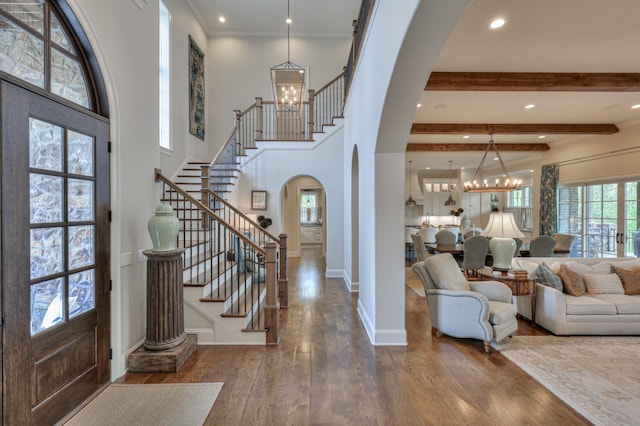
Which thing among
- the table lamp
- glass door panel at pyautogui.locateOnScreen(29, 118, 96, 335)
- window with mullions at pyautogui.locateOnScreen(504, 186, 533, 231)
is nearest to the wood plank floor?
the table lamp

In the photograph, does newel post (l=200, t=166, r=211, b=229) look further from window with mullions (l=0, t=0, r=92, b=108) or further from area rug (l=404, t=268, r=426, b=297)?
area rug (l=404, t=268, r=426, b=297)

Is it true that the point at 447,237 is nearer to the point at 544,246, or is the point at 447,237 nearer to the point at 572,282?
the point at 544,246

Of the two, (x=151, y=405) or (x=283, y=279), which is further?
(x=283, y=279)

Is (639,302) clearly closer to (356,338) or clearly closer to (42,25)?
(356,338)

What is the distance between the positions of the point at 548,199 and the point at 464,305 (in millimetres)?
6041

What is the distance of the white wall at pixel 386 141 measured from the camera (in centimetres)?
235

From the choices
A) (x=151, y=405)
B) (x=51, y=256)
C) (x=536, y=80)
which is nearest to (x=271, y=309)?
(x=151, y=405)

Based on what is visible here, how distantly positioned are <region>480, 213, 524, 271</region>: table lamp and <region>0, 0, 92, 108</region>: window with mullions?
465 centimetres

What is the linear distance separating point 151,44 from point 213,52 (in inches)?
254

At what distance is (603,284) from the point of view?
3.99m

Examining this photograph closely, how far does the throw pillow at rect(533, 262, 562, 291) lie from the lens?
391cm

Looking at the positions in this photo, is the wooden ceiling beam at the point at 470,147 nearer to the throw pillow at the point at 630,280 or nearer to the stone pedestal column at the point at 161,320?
the throw pillow at the point at 630,280

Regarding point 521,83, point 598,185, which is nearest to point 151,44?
point 521,83

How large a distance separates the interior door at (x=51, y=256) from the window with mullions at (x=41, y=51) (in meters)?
0.16
